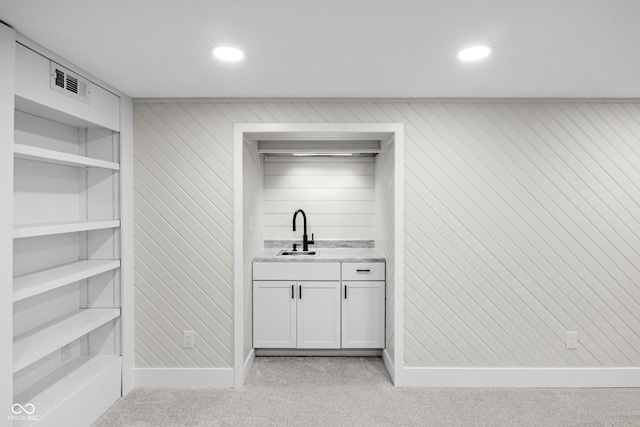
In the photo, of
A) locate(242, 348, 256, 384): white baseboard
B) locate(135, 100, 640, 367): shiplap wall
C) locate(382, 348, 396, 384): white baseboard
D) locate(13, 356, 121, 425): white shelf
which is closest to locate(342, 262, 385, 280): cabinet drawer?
locate(135, 100, 640, 367): shiplap wall

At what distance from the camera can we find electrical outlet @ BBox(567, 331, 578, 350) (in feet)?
9.63

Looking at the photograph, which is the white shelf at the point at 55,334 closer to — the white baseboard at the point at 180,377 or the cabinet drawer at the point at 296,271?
the white baseboard at the point at 180,377

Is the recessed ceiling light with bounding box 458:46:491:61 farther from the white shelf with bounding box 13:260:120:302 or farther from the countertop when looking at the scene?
the white shelf with bounding box 13:260:120:302

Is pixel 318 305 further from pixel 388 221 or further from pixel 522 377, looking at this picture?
pixel 522 377

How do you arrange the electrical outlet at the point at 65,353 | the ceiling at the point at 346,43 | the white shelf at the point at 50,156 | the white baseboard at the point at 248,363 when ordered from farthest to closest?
1. the white baseboard at the point at 248,363
2. the electrical outlet at the point at 65,353
3. the white shelf at the point at 50,156
4. the ceiling at the point at 346,43

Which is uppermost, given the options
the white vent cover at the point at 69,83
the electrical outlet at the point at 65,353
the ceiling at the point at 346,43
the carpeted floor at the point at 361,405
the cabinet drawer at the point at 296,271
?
the ceiling at the point at 346,43

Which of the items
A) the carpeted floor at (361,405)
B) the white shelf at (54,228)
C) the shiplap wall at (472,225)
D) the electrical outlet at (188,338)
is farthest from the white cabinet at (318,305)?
Result: the white shelf at (54,228)

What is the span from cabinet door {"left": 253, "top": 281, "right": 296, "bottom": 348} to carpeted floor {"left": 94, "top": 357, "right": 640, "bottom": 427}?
383 millimetres

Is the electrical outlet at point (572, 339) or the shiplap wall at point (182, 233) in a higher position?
the shiplap wall at point (182, 233)

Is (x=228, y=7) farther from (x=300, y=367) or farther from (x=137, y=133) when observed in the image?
(x=300, y=367)

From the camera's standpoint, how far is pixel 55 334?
7.47 feet

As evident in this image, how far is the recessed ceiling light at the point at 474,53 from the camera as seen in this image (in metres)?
2.01

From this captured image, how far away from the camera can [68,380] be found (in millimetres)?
2414

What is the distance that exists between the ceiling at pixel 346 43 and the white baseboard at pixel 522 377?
86.4 inches
